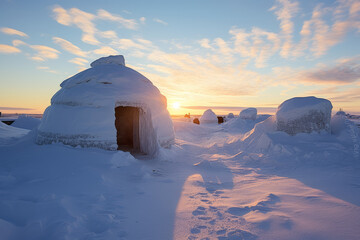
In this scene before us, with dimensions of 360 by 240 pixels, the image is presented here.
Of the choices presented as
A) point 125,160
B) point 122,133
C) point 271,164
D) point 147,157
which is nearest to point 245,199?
point 271,164

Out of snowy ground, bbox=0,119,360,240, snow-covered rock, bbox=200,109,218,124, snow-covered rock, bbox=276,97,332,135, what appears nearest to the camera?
snowy ground, bbox=0,119,360,240

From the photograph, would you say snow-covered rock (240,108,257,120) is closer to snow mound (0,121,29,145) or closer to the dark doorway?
the dark doorway

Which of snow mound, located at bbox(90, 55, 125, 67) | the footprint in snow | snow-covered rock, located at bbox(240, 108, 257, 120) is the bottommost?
the footprint in snow

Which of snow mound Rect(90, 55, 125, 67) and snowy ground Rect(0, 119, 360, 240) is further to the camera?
snow mound Rect(90, 55, 125, 67)

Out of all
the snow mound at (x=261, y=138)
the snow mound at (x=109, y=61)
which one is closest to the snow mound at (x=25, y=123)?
the snow mound at (x=109, y=61)

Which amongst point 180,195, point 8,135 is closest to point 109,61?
point 8,135

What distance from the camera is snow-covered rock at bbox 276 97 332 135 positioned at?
9070 millimetres

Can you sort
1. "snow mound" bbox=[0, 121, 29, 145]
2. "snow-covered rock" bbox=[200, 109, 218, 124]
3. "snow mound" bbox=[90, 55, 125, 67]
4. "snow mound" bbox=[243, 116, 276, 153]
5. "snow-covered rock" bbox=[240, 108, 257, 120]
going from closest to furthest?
"snow mound" bbox=[243, 116, 276, 153] → "snow mound" bbox=[0, 121, 29, 145] → "snow mound" bbox=[90, 55, 125, 67] → "snow-covered rock" bbox=[240, 108, 257, 120] → "snow-covered rock" bbox=[200, 109, 218, 124]

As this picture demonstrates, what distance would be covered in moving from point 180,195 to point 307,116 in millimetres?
8034

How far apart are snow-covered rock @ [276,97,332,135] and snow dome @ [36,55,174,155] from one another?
6.21 meters

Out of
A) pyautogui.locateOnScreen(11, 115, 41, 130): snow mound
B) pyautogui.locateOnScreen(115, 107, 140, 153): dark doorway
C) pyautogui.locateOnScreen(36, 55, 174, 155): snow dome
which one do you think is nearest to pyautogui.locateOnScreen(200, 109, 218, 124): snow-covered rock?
pyautogui.locateOnScreen(115, 107, 140, 153): dark doorway

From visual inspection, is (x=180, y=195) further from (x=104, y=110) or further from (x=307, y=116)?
(x=307, y=116)

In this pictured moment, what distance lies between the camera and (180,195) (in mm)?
4711

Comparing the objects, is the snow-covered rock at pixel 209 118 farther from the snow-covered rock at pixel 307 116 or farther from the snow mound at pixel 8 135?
the snow mound at pixel 8 135
